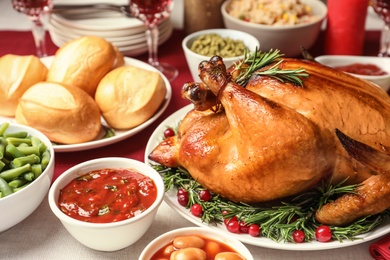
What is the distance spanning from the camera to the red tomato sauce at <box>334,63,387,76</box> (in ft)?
7.63

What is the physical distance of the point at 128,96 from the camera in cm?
203

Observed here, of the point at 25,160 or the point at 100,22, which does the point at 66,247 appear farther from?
the point at 100,22

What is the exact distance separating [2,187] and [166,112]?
2.97 feet

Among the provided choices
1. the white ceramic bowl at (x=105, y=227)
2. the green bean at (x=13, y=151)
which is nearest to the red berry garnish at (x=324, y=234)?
the white ceramic bowl at (x=105, y=227)

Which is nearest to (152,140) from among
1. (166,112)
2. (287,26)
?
(166,112)

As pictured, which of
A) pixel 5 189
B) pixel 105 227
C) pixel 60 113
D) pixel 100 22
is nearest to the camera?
pixel 105 227

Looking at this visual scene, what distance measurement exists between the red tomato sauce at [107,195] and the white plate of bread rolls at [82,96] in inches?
13.6

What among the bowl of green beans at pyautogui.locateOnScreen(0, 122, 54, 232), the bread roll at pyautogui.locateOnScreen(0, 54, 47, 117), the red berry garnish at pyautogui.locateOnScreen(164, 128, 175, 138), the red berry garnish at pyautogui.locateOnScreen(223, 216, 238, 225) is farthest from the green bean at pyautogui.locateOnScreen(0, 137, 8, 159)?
the red berry garnish at pyautogui.locateOnScreen(223, 216, 238, 225)

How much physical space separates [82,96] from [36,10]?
0.78 meters

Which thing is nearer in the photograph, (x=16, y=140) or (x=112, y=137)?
(x=16, y=140)

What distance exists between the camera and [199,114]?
1.71 meters

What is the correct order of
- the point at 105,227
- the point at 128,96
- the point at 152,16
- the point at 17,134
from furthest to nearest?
1. the point at 152,16
2. the point at 128,96
3. the point at 17,134
4. the point at 105,227

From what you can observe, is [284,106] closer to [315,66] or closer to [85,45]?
[315,66]

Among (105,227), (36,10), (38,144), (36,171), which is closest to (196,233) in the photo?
(105,227)
